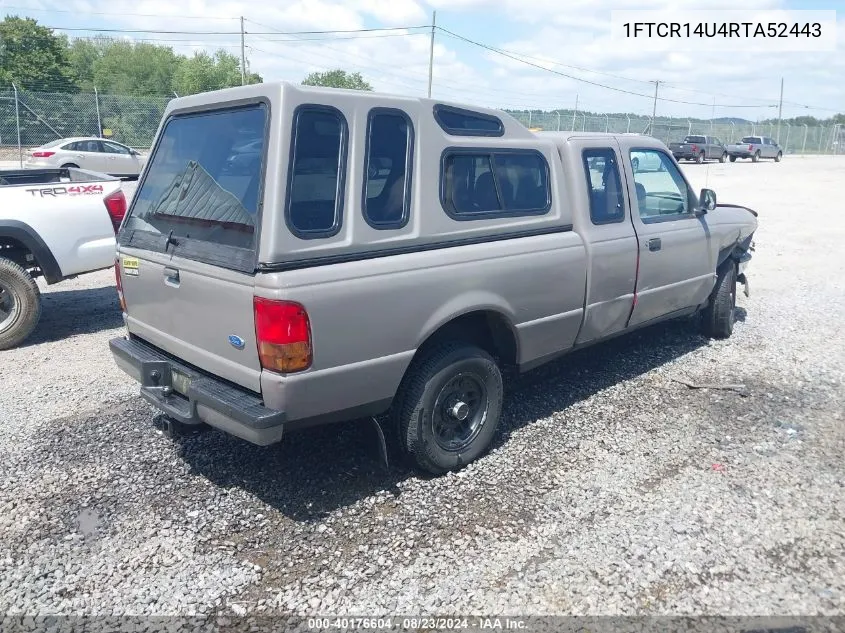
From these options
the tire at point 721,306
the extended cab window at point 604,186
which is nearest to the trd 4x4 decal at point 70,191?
the extended cab window at point 604,186

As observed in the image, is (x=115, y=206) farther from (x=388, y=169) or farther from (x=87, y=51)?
(x=87, y=51)

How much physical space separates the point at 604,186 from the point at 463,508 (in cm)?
260

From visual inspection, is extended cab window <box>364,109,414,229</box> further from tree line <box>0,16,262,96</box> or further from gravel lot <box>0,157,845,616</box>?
tree line <box>0,16,262,96</box>

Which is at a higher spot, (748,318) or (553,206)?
(553,206)

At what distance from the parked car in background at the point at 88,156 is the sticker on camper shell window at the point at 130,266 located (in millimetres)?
17702

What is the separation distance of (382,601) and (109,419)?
Result: 2746 millimetres

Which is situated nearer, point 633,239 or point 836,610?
point 836,610

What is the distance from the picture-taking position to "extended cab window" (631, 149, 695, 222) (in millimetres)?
5277

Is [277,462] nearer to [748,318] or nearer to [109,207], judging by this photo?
[109,207]

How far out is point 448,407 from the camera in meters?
4.04

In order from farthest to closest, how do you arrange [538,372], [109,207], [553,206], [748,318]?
[748,318] < [109,207] < [538,372] < [553,206]

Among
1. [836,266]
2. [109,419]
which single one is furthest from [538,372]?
[836,266]

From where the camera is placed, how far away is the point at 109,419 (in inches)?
188

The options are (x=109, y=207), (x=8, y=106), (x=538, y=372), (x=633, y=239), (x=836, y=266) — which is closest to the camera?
(x=633, y=239)
